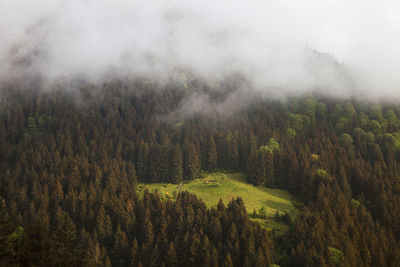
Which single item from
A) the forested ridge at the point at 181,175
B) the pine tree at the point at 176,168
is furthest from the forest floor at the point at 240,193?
the forested ridge at the point at 181,175

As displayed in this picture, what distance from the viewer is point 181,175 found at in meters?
132

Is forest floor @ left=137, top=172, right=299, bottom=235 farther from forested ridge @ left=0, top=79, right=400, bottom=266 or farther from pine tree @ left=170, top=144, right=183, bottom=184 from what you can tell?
forested ridge @ left=0, top=79, right=400, bottom=266

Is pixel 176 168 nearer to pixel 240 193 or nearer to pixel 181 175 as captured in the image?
pixel 181 175

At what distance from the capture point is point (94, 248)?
77.7 m

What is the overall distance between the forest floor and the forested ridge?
5447 mm

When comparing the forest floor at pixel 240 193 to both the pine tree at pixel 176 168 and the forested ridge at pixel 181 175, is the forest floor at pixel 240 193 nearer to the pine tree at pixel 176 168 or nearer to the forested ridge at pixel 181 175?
the pine tree at pixel 176 168

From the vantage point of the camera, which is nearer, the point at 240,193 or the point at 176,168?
the point at 240,193

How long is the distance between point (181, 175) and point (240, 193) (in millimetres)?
30623

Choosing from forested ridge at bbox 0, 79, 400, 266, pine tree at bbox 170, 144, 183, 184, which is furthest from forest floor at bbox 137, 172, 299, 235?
forested ridge at bbox 0, 79, 400, 266

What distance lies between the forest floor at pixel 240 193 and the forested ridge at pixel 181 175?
17.9 feet

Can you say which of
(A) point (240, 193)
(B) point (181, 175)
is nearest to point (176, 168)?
(B) point (181, 175)

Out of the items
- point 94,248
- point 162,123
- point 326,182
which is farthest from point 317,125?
point 94,248

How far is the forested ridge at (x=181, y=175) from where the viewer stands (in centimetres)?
7150

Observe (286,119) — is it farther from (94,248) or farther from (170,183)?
(94,248)
